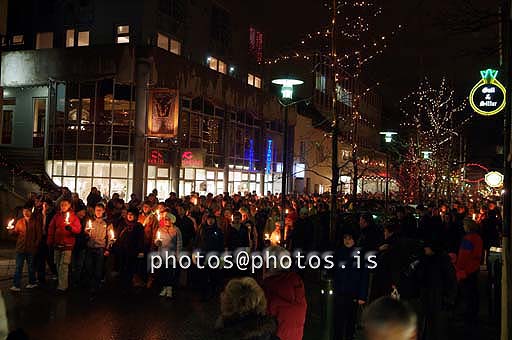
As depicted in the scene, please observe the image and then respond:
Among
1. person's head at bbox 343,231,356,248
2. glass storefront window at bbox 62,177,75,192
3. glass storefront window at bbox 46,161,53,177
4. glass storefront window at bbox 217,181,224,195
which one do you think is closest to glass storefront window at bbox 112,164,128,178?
glass storefront window at bbox 62,177,75,192

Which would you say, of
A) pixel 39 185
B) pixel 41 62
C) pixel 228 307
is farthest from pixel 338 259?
pixel 41 62

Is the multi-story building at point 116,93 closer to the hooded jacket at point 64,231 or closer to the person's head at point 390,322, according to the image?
the hooded jacket at point 64,231

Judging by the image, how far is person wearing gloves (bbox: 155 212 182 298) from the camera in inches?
484

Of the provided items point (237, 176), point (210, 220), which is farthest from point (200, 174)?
point (210, 220)

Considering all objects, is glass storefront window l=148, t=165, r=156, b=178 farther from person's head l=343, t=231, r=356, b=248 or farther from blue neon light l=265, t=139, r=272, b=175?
person's head l=343, t=231, r=356, b=248

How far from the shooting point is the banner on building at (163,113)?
27.3 meters

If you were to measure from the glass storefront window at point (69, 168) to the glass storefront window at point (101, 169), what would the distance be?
120 cm

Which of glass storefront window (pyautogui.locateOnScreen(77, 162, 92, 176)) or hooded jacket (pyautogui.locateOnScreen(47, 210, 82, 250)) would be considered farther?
glass storefront window (pyautogui.locateOnScreen(77, 162, 92, 176))

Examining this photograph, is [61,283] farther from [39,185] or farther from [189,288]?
[39,185]

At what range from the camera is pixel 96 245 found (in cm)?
1267

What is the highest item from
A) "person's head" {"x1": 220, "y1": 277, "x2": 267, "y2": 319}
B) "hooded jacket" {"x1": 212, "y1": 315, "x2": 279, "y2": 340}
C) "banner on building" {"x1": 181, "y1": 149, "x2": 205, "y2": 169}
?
"banner on building" {"x1": 181, "y1": 149, "x2": 205, "y2": 169}

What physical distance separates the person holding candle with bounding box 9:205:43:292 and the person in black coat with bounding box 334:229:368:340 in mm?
7268

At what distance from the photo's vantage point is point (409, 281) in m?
8.30

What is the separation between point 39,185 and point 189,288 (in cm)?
1444
